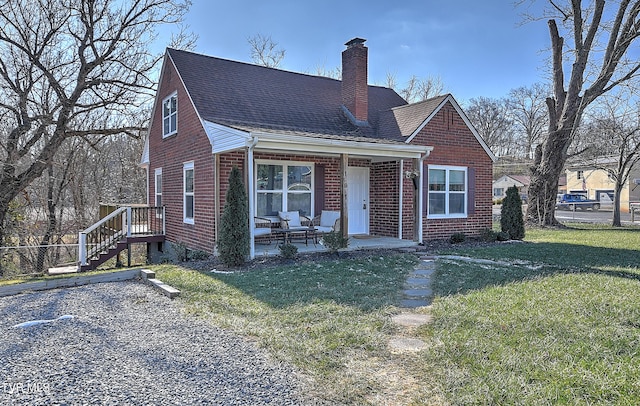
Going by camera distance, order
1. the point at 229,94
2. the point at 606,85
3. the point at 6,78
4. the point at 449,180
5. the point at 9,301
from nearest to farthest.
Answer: the point at 9,301 < the point at 229,94 < the point at 449,180 < the point at 6,78 < the point at 606,85

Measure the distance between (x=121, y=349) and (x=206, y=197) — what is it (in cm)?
659

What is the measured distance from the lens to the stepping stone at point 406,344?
3.99 m

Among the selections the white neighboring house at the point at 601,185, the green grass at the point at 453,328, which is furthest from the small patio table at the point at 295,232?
the white neighboring house at the point at 601,185

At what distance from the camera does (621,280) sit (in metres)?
6.52

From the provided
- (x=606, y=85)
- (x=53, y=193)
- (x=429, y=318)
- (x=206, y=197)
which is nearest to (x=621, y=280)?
(x=429, y=318)

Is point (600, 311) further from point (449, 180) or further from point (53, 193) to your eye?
point (53, 193)

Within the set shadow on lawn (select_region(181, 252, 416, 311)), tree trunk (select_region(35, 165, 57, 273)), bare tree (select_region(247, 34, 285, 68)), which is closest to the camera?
shadow on lawn (select_region(181, 252, 416, 311))

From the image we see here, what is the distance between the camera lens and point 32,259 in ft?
53.9

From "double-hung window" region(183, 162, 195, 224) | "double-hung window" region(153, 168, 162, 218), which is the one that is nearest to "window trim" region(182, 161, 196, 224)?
"double-hung window" region(183, 162, 195, 224)

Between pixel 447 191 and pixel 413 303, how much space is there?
767 cm

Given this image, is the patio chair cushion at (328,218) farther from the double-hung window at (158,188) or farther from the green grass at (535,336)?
the double-hung window at (158,188)

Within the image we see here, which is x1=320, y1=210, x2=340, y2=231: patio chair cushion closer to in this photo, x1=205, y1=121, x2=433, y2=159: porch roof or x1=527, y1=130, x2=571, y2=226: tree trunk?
x1=205, y1=121, x2=433, y2=159: porch roof

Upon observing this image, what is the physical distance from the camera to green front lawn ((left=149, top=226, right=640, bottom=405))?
3.12 meters

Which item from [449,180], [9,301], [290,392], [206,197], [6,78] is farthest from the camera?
[6,78]
